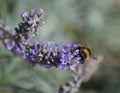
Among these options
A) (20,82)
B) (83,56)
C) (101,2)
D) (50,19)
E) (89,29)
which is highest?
(101,2)

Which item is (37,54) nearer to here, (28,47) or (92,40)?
(28,47)

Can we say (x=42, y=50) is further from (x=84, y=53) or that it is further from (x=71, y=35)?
(x=71, y=35)

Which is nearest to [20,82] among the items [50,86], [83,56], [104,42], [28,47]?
[50,86]

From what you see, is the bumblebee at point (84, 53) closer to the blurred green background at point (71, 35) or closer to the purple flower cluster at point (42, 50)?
the purple flower cluster at point (42, 50)

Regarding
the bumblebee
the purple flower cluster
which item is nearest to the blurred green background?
the purple flower cluster

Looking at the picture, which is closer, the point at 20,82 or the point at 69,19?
the point at 20,82

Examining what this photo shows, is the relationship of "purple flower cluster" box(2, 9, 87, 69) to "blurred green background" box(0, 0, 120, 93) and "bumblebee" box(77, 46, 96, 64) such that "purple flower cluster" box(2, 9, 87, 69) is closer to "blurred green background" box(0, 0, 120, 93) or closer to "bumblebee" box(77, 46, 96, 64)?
"bumblebee" box(77, 46, 96, 64)

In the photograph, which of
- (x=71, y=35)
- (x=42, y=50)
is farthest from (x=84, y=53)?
(x=71, y=35)

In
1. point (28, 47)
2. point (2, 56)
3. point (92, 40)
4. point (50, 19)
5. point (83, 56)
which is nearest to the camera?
point (83, 56)
